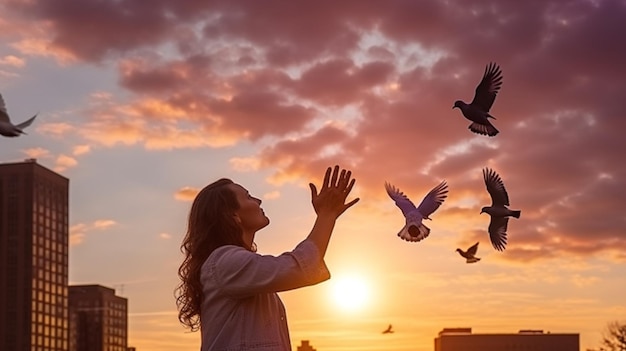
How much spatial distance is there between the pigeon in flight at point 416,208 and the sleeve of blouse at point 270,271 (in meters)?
2.72

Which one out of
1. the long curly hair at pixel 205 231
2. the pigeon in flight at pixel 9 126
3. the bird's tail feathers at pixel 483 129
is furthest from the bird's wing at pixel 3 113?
the bird's tail feathers at pixel 483 129

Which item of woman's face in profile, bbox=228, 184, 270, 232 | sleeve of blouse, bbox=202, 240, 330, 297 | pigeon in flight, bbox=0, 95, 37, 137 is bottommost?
sleeve of blouse, bbox=202, 240, 330, 297

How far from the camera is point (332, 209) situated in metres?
9.36

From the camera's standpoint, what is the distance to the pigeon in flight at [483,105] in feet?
45.1

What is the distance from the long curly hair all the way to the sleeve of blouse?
33cm

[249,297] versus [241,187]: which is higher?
[241,187]

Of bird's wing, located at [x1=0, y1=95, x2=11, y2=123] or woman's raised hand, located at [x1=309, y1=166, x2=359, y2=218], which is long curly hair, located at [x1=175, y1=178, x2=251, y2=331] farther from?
bird's wing, located at [x1=0, y1=95, x2=11, y2=123]

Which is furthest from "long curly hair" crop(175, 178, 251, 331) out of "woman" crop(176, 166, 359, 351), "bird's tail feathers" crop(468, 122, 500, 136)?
"bird's tail feathers" crop(468, 122, 500, 136)

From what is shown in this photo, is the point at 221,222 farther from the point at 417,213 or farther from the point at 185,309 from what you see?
the point at 417,213

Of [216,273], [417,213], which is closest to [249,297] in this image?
[216,273]

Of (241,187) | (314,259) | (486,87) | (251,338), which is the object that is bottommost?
(251,338)

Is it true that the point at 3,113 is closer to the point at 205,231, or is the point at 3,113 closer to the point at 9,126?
the point at 9,126

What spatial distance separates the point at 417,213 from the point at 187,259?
3.55 m

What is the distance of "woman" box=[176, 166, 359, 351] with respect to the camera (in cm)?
923
